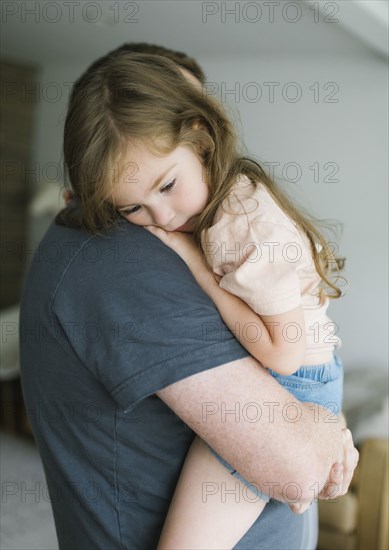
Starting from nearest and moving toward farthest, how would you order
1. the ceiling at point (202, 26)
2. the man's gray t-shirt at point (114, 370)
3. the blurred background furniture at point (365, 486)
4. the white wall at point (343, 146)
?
the man's gray t-shirt at point (114, 370) < the ceiling at point (202, 26) < the blurred background furniture at point (365, 486) < the white wall at point (343, 146)

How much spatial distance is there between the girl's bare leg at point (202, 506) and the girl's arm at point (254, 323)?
16cm

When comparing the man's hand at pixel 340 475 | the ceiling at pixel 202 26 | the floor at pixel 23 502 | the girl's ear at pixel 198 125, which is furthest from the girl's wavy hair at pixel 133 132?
the floor at pixel 23 502

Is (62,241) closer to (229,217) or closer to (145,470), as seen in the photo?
(229,217)

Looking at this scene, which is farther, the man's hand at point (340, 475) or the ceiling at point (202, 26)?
the ceiling at point (202, 26)

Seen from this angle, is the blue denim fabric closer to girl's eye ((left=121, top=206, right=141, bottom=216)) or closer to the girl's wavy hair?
the girl's wavy hair

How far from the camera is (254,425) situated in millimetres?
815

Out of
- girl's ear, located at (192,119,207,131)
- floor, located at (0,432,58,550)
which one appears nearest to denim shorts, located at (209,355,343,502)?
girl's ear, located at (192,119,207,131)

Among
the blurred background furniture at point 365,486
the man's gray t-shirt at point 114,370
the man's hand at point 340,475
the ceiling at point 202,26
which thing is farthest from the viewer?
the blurred background furniture at point 365,486

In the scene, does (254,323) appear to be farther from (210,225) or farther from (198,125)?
(198,125)

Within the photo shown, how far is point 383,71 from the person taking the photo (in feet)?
7.13

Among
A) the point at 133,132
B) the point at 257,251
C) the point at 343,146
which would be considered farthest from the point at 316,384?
the point at 343,146

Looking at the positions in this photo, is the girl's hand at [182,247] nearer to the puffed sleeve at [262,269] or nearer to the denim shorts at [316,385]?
the puffed sleeve at [262,269]

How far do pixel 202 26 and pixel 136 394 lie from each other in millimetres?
1655

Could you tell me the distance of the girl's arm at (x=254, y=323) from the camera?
87 cm
